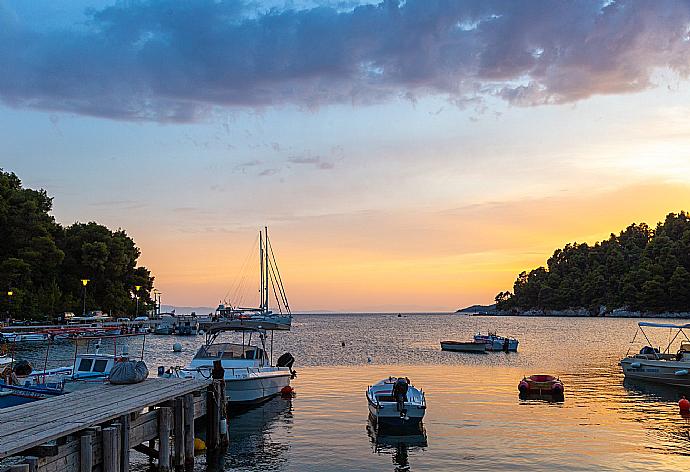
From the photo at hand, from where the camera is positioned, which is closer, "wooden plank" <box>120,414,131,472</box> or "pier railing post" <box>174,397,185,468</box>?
"wooden plank" <box>120,414,131,472</box>

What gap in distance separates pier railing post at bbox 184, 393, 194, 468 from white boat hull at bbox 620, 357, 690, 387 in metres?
34.4

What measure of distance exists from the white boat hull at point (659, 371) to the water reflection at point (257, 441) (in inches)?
1013

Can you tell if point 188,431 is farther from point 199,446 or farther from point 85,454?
point 85,454

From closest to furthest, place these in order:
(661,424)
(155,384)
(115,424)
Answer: (115,424), (155,384), (661,424)

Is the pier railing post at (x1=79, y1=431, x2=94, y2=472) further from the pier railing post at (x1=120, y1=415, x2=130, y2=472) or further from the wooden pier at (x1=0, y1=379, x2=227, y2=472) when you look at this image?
the pier railing post at (x1=120, y1=415, x2=130, y2=472)

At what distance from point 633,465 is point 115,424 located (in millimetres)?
17716

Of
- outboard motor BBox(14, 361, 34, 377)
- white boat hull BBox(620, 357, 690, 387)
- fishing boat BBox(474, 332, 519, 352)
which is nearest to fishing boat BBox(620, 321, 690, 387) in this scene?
white boat hull BBox(620, 357, 690, 387)

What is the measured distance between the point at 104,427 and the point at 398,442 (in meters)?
13.3

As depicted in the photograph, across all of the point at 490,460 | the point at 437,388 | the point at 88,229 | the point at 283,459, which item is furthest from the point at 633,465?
the point at 88,229

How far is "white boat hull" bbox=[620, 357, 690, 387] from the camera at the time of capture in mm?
43812

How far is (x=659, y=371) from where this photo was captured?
45688 mm

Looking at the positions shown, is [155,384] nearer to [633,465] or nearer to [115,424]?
[115,424]

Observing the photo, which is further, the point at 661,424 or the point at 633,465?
the point at 661,424

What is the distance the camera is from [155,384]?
2356 centimetres
